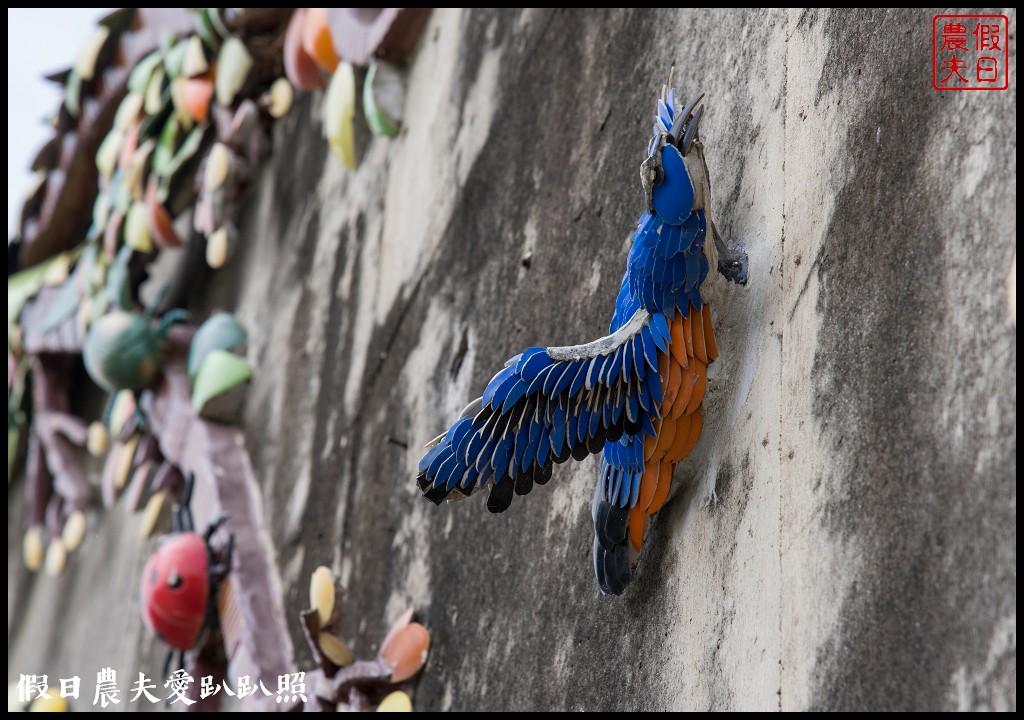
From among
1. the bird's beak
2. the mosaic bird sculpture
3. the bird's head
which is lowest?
the mosaic bird sculpture

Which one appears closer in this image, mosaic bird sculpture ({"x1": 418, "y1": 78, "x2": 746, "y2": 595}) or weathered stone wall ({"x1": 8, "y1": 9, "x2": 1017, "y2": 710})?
weathered stone wall ({"x1": 8, "y1": 9, "x2": 1017, "y2": 710})

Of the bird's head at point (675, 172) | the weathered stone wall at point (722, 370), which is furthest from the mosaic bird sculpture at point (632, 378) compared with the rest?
the weathered stone wall at point (722, 370)

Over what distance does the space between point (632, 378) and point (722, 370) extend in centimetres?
21

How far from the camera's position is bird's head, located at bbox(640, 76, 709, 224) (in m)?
2.05

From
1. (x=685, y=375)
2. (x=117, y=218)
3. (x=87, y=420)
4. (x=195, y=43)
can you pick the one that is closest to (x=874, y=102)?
(x=685, y=375)

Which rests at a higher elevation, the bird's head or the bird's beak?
the bird's beak

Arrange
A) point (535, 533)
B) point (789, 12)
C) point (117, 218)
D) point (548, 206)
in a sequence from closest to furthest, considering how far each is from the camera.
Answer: point (789, 12) → point (535, 533) → point (548, 206) → point (117, 218)

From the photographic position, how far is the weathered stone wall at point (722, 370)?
65.9 inches

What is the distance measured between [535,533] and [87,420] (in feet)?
13.2

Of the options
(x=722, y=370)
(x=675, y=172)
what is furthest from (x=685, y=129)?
(x=722, y=370)

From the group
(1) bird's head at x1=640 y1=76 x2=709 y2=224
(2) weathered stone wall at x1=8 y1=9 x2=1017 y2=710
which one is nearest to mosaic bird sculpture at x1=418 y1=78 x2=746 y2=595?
(1) bird's head at x1=640 y1=76 x2=709 y2=224

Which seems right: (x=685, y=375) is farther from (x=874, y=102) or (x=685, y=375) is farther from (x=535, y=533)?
(x=535, y=533)

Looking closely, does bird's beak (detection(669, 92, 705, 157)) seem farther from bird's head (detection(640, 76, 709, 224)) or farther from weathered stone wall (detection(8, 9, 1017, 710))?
weathered stone wall (detection(8, 9, 1017, 710))

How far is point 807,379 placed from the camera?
197 centimetres
